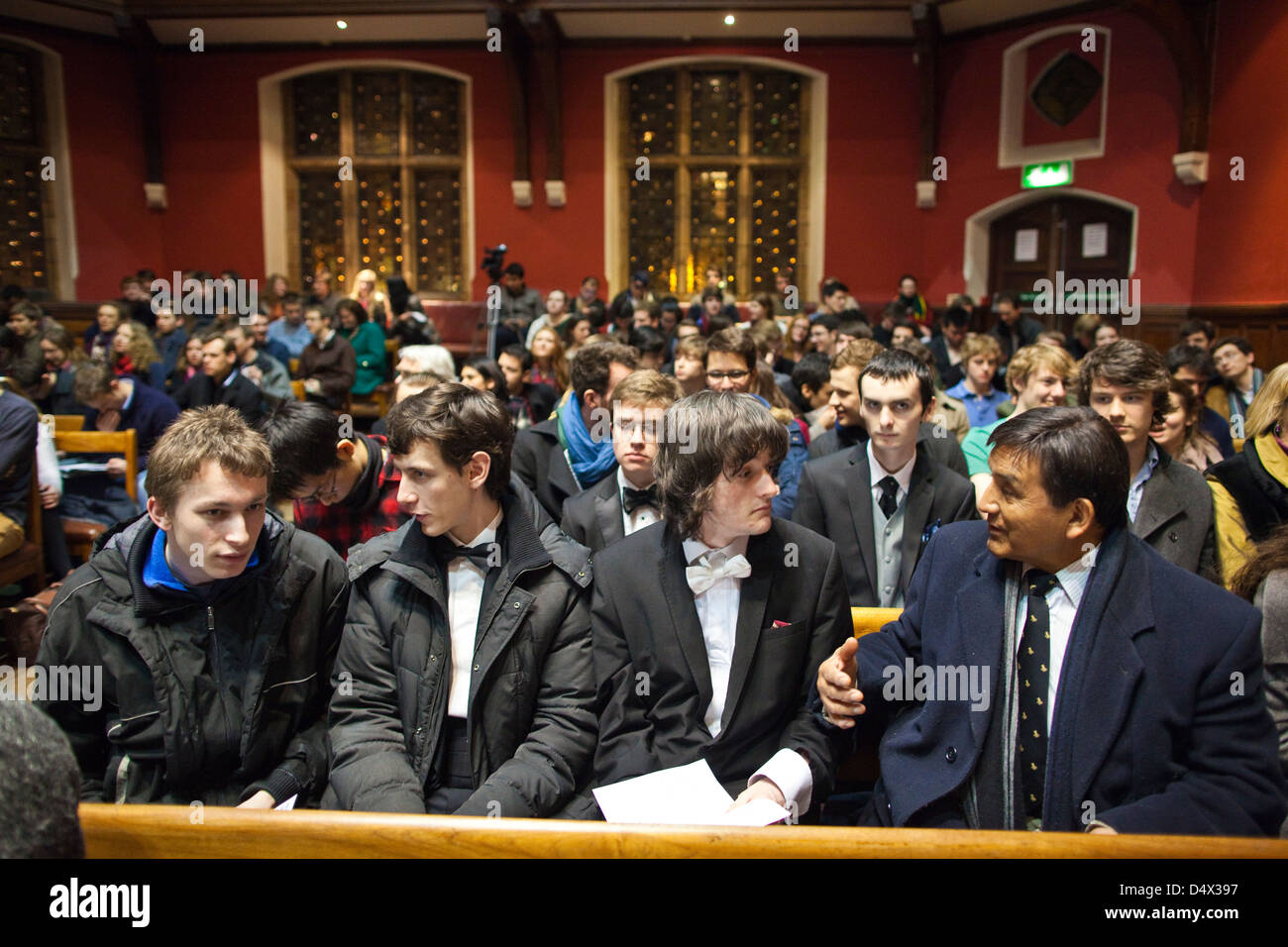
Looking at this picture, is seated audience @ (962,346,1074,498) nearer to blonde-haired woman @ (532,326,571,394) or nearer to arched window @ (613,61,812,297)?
blonde-haired woman @ (532,326,571,394)

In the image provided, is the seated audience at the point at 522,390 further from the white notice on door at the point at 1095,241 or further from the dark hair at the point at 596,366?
the white notice on door at the point at 1095,241

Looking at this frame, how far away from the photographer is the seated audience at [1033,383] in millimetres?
3412

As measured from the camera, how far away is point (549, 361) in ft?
18.9

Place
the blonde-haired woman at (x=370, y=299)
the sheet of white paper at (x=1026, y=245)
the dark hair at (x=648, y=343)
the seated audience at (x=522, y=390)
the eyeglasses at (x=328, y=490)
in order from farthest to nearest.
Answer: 1. the sheet of white paper at (x=1026, y=245)
2. the blonde-haired woman at (x=370, y=299)
3. the dark hair at (x=648, y=343)
4. the seated audience at (x=522, y=390)
5. the eyeglasses at (x=328, y=490)

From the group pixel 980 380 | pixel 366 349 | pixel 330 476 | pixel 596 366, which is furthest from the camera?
pixel 366 349

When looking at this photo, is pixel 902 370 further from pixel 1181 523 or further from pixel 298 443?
pixel 298 443

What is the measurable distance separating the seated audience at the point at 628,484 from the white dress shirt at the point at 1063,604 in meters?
1.24

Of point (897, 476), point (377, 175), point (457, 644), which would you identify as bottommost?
point (457, 644)

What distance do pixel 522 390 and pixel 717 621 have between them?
3314 mm

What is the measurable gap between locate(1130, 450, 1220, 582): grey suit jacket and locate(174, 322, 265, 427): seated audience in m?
4.84

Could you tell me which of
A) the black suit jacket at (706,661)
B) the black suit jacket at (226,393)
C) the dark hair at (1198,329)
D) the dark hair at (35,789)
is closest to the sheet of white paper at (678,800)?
the black suit jacket at (706,661)

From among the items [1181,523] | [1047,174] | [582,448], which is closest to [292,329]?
[582,448]

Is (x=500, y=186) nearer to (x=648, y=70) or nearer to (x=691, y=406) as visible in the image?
(x=648, y=70)

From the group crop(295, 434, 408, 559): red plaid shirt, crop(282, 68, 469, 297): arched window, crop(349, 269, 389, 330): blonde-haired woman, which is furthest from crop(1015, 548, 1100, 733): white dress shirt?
crop(282, 68, 469, 297): arched window
